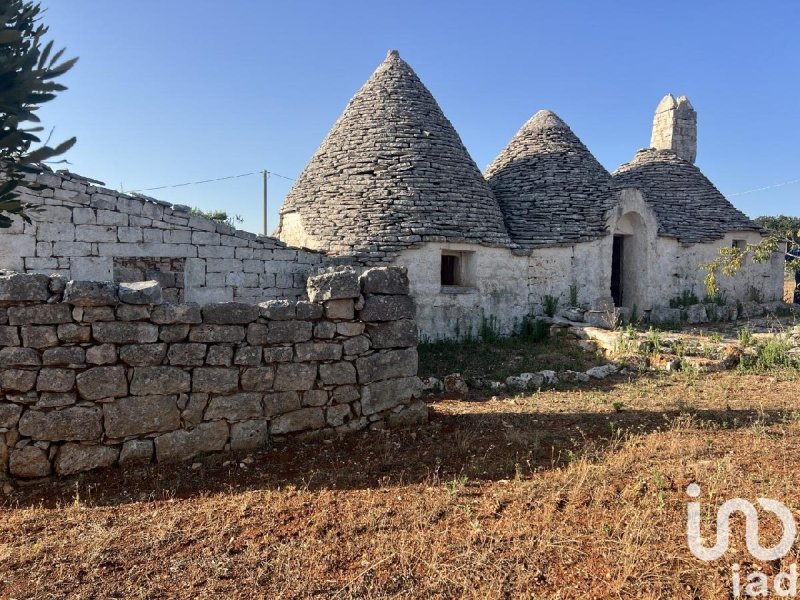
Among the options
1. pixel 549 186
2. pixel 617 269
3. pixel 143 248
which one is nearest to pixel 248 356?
pixel 143 248

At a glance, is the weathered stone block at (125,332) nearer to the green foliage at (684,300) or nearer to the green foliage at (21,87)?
the green foliage at (21,87)

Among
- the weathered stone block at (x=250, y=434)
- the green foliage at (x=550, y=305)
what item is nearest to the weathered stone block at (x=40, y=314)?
the weathered stone block at (x=250, y=434)

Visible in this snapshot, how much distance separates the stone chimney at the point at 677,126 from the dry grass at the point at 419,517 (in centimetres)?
1352

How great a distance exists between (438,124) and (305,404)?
9071mm

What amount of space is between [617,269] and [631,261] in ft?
1.83

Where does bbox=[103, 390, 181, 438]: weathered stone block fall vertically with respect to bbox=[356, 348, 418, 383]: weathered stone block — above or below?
below

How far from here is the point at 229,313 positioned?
4629mm

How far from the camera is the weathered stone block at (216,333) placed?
452 cm

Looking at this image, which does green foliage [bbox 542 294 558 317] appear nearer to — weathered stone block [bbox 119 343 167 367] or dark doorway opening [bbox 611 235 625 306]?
dark doorway opening [bbox 611 235 625 306]

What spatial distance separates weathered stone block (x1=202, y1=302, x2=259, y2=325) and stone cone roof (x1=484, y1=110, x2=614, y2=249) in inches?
326

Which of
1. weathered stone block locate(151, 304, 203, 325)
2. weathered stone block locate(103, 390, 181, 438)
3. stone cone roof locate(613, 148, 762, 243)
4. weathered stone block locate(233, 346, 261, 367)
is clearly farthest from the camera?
stone cone roof locate(613, 148, 762, 243)

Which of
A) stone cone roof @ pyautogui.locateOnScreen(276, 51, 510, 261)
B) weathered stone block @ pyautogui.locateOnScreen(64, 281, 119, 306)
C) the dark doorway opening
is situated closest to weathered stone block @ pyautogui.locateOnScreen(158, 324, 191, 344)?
weathered stone block @ pyautogui.locateOnScreen(64, 281, 119, 306)

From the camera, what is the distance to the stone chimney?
1639 centimetres

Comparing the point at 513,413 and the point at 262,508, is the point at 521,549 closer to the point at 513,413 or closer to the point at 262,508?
the point at 262,508
